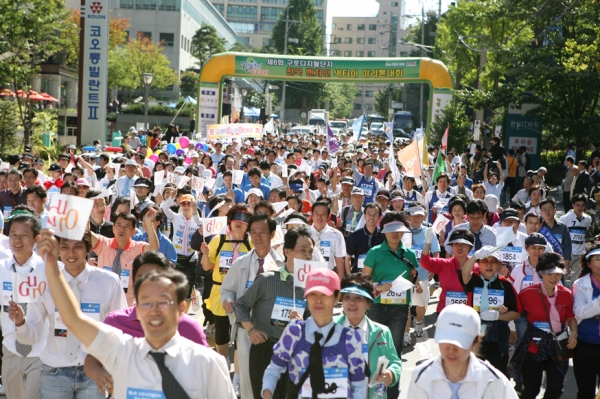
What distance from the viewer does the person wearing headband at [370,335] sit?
5152 mm

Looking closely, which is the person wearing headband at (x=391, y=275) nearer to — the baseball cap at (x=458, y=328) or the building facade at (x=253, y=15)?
the baseball cap at (x=458, y=328)

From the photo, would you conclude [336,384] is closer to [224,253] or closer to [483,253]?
[483,253]

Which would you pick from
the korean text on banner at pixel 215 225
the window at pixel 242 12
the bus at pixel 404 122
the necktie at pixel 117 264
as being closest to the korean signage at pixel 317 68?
the bus at pixel 404 122

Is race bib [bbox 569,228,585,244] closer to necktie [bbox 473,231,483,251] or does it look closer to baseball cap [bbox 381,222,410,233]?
necktie [bbox 473,231,483,251]

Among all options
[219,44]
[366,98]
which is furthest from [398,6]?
[219,44]

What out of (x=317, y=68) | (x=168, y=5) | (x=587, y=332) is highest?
(x=168, y=5)

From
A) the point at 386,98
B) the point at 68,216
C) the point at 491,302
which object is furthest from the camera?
the point at 386,98

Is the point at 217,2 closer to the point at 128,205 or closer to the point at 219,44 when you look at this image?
the point at 219,44

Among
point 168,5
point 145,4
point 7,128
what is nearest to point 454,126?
point 7,128

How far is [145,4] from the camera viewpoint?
8444 cm

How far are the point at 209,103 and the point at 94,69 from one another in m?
6.37

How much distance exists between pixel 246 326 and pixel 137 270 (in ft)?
4.32

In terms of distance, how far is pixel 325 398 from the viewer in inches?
187

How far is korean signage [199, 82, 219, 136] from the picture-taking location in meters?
38.1
